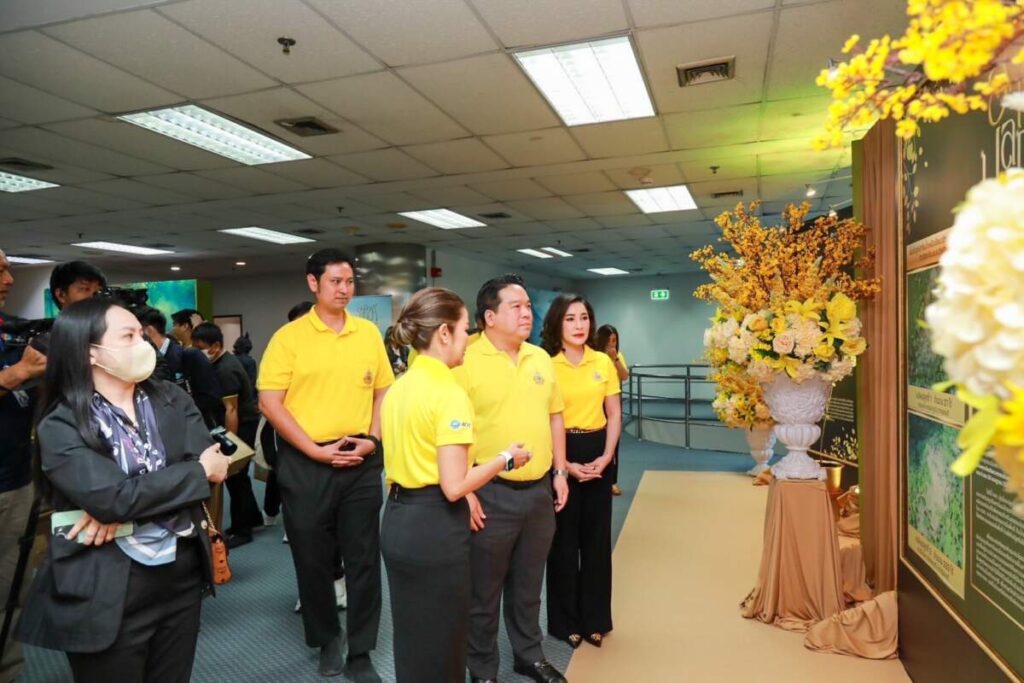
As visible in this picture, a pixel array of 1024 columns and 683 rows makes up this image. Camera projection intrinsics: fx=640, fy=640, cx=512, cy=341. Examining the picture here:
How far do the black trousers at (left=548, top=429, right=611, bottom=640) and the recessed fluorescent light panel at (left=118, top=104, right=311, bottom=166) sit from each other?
3695mm

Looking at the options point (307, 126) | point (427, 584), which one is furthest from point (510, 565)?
point (307, 126)

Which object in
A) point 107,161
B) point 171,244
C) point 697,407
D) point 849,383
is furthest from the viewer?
point 697,407

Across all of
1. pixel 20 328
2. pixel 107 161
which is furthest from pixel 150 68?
pixel 107 161

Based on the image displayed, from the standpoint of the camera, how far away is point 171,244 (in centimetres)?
1040

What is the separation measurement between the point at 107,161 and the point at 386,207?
3066mm

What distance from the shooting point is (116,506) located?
1.61 meters

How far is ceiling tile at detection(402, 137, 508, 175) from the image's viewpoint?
5.55m

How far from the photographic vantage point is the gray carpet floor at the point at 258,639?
281cm

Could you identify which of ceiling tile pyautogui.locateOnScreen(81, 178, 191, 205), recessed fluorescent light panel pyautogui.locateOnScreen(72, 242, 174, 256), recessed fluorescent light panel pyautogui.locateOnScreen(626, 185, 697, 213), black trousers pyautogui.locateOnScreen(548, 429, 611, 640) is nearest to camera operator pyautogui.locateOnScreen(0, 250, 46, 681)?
black trousers pyautogui.locateOnScreen(548, 429, 611, 640)

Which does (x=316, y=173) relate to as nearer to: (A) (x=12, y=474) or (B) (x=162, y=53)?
(B) (x=162, y=53)

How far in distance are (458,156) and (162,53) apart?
271cm

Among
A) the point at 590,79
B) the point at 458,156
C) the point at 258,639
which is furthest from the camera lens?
the point at 458,156

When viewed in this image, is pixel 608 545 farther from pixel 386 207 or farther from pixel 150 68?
pixel 386 207

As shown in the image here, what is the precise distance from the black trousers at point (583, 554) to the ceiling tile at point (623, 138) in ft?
9.91
